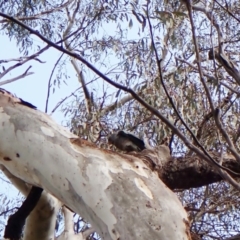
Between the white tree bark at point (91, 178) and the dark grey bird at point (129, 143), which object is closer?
the white tree bark at point (91, 178)

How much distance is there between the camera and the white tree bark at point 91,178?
1.09 meters

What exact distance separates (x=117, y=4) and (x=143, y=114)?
85cm

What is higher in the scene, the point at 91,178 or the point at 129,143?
the point at 129,143

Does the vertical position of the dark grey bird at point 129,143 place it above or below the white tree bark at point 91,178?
above

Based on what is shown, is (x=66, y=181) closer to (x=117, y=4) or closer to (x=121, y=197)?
(x=121, y=197)

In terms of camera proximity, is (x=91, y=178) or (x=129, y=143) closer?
(x=91, y=178)

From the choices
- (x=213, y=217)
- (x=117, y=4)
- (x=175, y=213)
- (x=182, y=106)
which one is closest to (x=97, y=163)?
(x=175, y=213)

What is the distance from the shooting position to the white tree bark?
1088 mm

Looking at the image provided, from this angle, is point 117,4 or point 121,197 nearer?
point 121,197

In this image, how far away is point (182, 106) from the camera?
306 centimetres

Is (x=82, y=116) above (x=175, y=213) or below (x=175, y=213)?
above

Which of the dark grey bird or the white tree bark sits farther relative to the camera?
the dark grey bird

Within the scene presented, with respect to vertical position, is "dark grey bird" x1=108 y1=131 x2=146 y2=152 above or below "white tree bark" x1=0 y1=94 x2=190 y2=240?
above

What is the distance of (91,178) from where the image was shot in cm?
121
